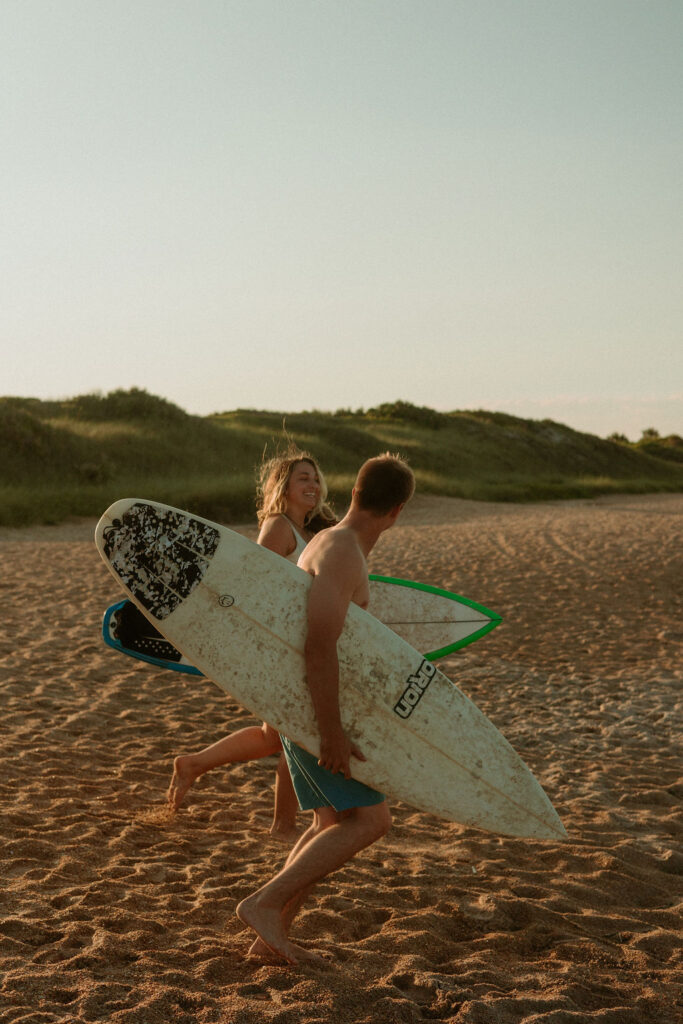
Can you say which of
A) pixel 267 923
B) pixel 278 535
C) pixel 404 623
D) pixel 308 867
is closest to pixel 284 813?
pixel 404 623

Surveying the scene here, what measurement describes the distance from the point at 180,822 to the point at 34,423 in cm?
2245

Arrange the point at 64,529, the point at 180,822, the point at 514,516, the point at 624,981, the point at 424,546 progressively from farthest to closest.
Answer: the point at 514,516
the point at 64,529
the point at 424,546
the point at 180,822
the point at 624,981

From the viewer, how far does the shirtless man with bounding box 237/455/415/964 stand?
8.70 feet

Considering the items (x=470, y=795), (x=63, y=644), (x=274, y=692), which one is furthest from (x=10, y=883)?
(x=63, y=644)

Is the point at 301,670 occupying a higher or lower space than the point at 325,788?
higher

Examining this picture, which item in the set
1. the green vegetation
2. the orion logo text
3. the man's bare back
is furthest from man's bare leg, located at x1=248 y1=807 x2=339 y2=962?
the green vegetation

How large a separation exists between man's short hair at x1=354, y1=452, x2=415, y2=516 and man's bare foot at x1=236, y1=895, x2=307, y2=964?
129 centimetres

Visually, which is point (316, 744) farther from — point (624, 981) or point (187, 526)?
point (624, 981)

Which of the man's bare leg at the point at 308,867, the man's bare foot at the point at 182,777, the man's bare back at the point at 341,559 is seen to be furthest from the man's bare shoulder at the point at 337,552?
the man's bare foot at the point at 182,777

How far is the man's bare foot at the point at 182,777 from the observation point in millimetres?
4266

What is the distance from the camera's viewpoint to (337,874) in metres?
3.84

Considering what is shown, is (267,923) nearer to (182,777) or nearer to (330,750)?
(330,750)

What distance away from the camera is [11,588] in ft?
36.0

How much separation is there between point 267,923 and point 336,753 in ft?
1.96
